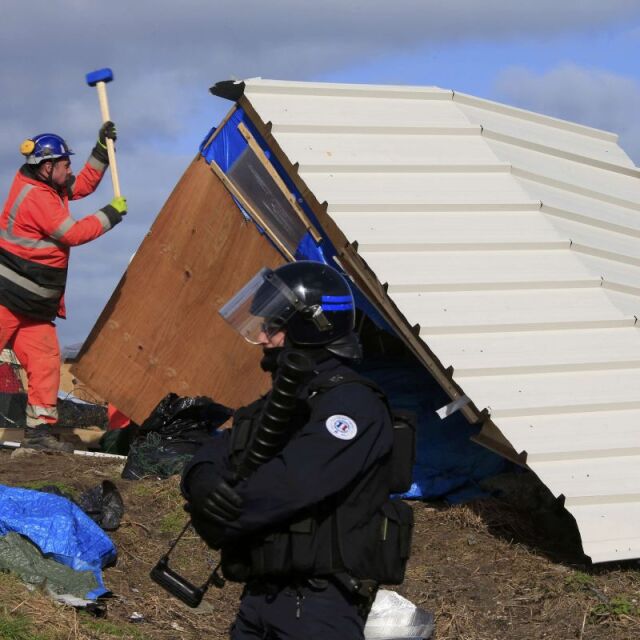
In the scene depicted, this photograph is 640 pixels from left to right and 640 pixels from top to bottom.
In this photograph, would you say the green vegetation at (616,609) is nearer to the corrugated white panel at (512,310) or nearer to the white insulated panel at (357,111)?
the corrugated white panel at (512,310)

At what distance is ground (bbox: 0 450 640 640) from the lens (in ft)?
16.3

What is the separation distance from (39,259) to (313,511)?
4995mm

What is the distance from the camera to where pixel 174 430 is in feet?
24.1

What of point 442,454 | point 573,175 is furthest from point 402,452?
point 573,175

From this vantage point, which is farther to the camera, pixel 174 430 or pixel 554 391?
pixel 174 430

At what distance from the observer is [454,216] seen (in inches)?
261

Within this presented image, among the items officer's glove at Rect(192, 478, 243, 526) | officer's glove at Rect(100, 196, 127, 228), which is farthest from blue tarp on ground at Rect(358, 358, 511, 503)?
officer's glove at Rect(192, 478, 243, 526)

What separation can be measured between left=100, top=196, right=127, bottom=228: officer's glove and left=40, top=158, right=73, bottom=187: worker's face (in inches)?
13.6

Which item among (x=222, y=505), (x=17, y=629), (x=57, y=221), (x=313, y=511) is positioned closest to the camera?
(x=222, y=505)

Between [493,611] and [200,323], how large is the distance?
3.06 metres

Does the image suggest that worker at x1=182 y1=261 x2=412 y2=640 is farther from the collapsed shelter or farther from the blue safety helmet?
the blue safety helmet

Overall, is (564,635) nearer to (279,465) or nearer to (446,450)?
(446,450)

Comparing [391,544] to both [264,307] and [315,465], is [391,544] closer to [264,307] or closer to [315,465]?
[315,465]

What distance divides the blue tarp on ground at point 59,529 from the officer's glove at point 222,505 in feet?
8.27
